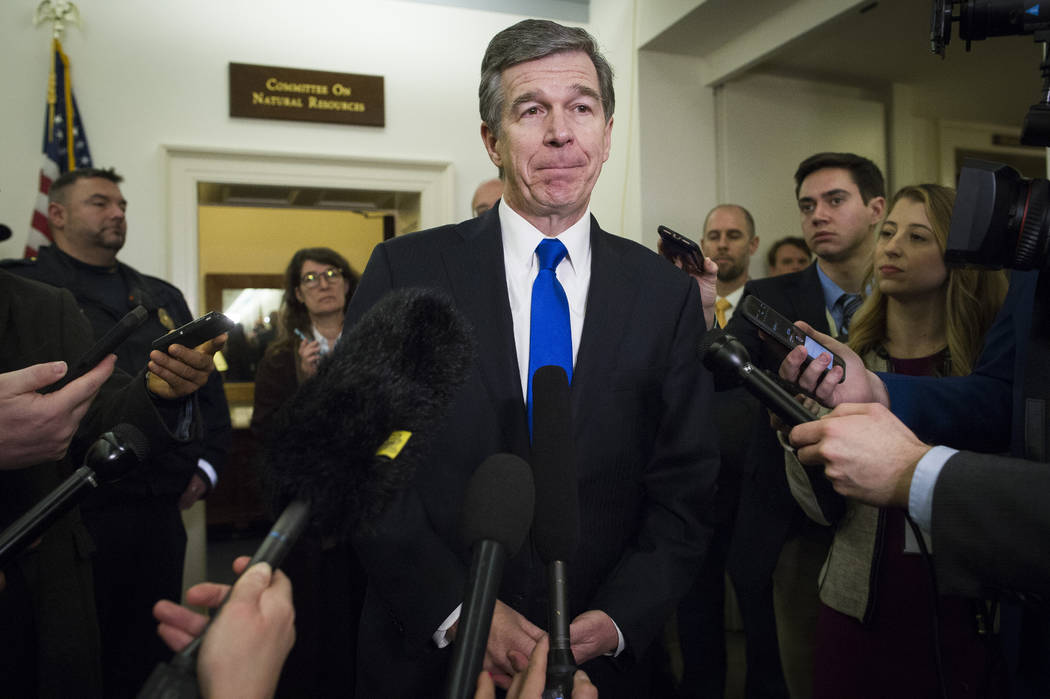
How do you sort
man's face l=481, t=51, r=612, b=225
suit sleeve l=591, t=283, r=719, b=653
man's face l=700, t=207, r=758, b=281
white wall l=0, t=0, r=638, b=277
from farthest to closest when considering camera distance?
1. white wall l=0, t=0, r=638, b=277
2. man's face l=700, t=207, r=758, b=281
3. man's face l=481, t=51, r=612, b=225
4. suit sleeve l=591, t=283, r=719, b=653

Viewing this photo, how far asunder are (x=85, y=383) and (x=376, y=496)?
29.8 inches

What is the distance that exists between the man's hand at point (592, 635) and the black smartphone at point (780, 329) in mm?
513

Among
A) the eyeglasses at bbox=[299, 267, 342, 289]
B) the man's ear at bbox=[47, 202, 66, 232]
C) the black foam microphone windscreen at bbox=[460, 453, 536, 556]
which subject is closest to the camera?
the black foam microphone windscreen at bbox=[460, 453, 536, 556]

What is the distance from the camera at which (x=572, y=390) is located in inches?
48.1

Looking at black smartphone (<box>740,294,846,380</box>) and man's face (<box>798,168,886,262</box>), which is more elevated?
man's face (<box>798,168,886,262</box>)

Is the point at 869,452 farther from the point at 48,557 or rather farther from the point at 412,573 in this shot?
the point at 48,557

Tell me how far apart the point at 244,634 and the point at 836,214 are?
101 inches

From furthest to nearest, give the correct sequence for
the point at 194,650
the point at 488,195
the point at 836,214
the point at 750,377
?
1. the point at 488,195
2. the point at 836,214
3. the point at 750,377
4. the point at 194,650

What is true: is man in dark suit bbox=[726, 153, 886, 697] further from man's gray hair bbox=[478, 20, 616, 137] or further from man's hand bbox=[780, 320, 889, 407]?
man's gray hair bbox=[478, 20, 616, 137]

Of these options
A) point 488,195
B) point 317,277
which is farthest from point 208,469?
point 488,195

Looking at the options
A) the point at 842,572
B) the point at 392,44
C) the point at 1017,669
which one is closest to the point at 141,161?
the point at 392,44

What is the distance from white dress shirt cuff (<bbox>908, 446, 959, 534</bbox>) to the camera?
924 mm

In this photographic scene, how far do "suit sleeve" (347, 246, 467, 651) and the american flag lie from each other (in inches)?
127

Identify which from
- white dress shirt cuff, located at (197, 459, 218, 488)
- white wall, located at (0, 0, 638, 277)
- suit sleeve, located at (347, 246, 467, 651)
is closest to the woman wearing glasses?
white dress shirt cuff, located at (197, 459, 218, 488)
